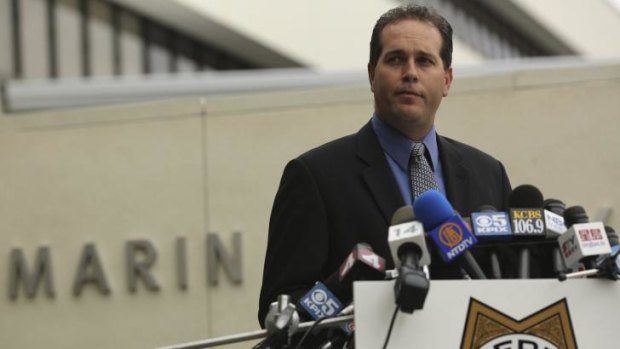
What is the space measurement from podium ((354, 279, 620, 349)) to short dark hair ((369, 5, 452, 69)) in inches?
36.3

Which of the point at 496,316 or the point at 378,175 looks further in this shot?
the point at 378,175

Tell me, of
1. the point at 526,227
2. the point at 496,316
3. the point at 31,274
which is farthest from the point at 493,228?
the point at 31,274

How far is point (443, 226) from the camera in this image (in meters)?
2.67

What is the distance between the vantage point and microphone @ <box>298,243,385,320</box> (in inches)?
104

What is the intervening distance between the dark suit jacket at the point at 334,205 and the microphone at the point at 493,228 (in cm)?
31

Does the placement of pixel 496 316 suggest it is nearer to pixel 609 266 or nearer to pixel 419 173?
pixel 609 266

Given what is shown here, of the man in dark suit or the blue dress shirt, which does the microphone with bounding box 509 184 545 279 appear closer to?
the man in dark suit

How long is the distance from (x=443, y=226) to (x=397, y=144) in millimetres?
780

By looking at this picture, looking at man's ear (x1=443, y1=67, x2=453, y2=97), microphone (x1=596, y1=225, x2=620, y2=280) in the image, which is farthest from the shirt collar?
microphone (x1=596, y1=225, x2=620, y2=280)

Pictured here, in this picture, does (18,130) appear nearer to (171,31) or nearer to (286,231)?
(286,231)

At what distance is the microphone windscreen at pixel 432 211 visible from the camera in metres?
2.66

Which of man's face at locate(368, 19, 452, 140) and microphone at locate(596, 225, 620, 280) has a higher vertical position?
man's face at locate(368, 19, 452, 140)

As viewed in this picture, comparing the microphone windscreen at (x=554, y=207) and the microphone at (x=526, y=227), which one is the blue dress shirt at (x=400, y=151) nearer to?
the microphone windscreen at (x=554, y=207)

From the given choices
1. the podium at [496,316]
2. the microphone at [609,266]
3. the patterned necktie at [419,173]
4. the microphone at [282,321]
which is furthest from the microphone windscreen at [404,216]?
the patterned necktie at [419,173]
